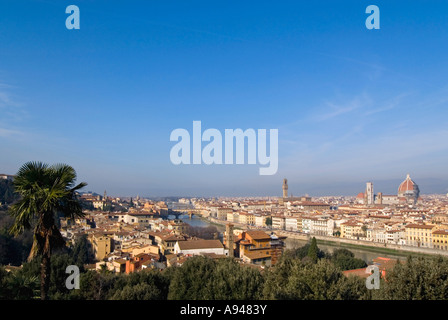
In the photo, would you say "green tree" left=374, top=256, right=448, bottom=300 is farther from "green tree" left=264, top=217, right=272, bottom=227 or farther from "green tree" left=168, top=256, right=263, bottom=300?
"green tree" left=264, top=217, right=272, bottom=227

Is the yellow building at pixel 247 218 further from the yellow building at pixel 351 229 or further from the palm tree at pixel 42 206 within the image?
the palm tree at pixel 42 206

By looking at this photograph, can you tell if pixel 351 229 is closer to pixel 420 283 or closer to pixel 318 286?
pixel 420 283

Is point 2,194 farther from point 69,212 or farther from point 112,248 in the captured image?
point 69,212

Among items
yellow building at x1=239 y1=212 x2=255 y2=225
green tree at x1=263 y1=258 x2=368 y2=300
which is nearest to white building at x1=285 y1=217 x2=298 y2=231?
yellow building at x1=239 y1=212 x2=255 y2=225

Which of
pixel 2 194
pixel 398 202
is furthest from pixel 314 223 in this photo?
pixel 398 202

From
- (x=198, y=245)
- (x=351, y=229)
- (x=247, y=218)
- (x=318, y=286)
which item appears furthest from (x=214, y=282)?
(x=247, y=218)

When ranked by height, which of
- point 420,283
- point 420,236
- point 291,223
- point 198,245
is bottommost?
point 291,223
